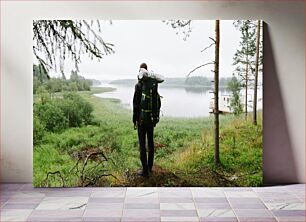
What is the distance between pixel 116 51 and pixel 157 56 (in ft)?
1.35

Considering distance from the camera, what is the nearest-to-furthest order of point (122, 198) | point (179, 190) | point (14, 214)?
point (14, 214) → point (122, 198) → point (179, 190)

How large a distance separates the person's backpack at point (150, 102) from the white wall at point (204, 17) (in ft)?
2.19

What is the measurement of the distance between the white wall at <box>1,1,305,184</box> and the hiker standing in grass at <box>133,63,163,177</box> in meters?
0.65

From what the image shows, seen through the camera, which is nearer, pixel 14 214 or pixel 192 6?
pixel 14 214

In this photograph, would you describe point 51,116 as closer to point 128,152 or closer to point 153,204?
point 128,152

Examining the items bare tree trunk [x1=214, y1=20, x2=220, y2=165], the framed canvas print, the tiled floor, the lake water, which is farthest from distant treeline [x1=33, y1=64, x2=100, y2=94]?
bare tree trunk [x1=214, y1=20, x2=220, y2=165]

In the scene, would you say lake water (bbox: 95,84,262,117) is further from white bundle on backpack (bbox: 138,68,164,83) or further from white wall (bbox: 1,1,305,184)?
white wall (bbox: 1,1,305,184)

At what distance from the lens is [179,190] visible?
5621mm

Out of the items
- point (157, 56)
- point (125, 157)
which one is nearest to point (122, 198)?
point (125, 157)

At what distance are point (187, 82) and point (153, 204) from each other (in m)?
1.35

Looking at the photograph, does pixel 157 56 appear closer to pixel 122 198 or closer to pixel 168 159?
pixel 168 159

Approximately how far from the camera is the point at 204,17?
18.9 feet

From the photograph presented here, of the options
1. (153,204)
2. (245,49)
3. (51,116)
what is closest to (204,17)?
(245,49)

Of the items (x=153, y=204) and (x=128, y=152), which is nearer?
(x=153, y=204)
